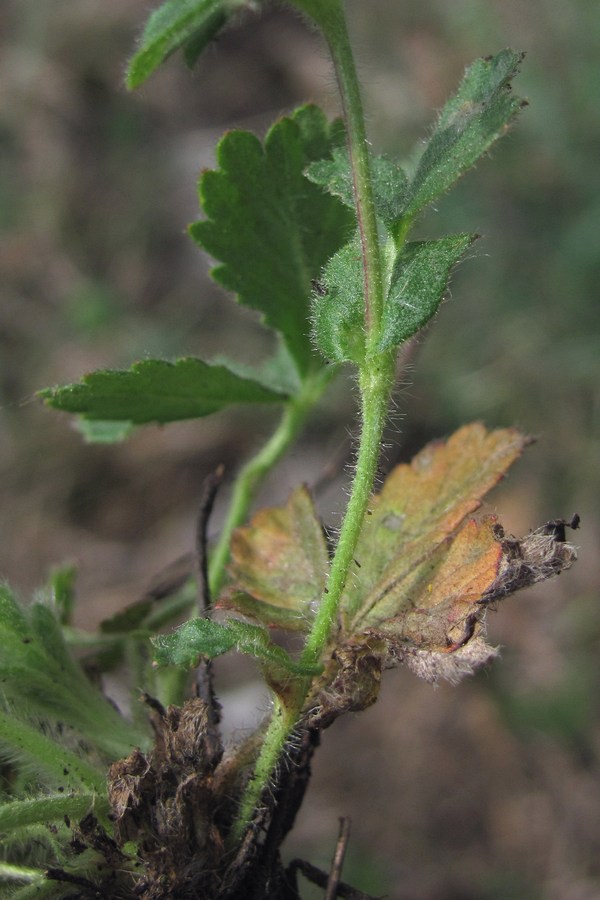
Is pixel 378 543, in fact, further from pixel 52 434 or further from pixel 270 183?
pixel 52 434

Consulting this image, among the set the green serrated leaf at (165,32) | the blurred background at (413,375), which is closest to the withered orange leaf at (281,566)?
the green serrated leaf at (165,32)

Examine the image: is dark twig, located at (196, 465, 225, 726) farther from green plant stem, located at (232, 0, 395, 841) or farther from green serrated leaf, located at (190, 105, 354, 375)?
green serrated leaf, located at (190, 105, 354, 375)

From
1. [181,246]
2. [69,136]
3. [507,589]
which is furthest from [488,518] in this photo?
[69,136]

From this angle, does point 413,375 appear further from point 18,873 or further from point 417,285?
A: point 18,873

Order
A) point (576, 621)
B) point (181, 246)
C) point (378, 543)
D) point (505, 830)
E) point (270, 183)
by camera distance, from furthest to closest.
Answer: point (181, 246) < point (576, 621) < point (505, 830) < point (270, 183) < point (378, 543)

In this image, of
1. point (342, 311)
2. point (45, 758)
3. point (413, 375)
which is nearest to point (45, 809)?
point (45, 758)
